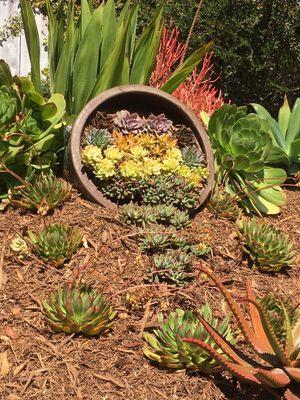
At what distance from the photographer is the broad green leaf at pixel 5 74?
3.82 m

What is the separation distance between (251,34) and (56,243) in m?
5.26

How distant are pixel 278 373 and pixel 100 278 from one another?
112 cm

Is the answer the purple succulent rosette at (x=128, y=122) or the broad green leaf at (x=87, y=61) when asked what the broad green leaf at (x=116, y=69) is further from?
the purple succulent rosette at (x=128, y=122)

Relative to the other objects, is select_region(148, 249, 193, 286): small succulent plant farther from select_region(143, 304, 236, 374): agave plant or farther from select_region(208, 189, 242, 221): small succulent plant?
select_region(208, 189, 242, 221): small succulent plant

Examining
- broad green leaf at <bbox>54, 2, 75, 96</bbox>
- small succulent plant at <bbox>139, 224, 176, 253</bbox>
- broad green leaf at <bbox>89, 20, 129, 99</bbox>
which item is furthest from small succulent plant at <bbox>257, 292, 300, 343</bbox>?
broad green leaf at <bbox>54, 2, 75, 96</bbox>

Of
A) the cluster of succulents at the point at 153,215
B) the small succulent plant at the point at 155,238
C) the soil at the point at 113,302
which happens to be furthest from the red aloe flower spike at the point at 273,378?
the cluster of succulents at the point at 153,215

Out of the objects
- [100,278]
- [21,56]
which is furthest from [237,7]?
[100,278]

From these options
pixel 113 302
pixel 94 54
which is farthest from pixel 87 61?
pixel 113 302

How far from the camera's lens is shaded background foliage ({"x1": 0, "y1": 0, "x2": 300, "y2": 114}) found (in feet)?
24.8

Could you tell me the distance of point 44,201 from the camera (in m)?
3.61

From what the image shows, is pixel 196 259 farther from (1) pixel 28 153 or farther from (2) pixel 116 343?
(1) pixel 28 153

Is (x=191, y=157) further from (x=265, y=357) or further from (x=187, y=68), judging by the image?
(x=265, y=357)

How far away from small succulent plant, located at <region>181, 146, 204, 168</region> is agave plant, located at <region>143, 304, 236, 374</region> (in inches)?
54.9

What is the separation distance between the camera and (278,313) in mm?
3150
